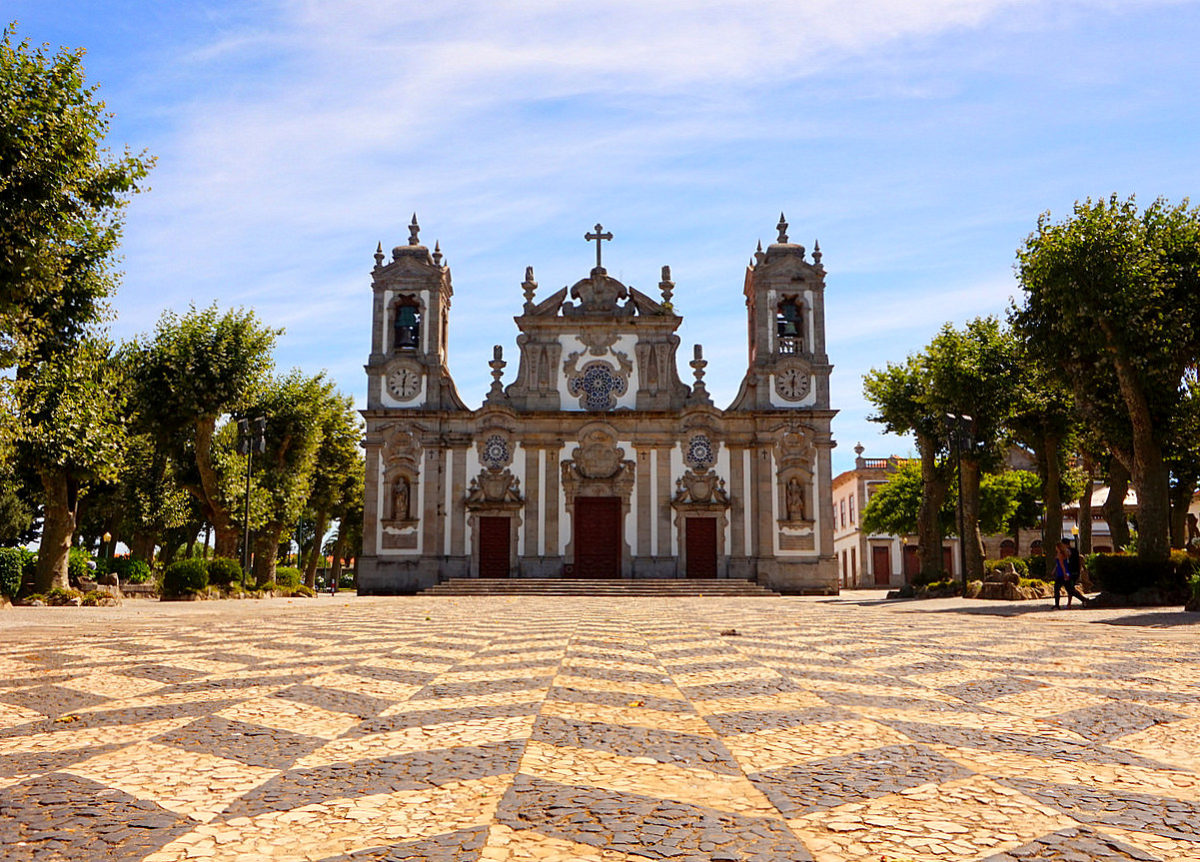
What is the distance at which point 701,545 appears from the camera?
32.2 m

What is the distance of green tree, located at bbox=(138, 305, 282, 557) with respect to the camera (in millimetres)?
25656

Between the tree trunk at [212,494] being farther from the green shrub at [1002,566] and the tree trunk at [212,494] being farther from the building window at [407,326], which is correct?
the green shrub at [1002,566]

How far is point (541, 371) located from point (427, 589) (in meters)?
8.73

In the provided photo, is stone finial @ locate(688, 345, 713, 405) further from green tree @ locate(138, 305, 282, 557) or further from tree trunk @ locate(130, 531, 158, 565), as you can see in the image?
tree trunk @ locate(130, 531, 158, 565)

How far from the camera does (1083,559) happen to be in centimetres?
2138

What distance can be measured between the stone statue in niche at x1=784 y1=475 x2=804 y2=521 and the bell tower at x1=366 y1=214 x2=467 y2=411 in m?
11.9

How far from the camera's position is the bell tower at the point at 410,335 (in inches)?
1310

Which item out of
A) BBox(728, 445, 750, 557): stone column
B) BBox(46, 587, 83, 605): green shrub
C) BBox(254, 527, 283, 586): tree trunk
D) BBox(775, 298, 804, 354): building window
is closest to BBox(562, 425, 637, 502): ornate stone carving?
BBox(728, 445, 750, 557): stone column

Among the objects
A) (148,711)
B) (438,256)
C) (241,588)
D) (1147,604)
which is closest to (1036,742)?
(148,711)

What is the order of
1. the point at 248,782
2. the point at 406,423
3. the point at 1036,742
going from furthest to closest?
the point at 406,423 → the point at 1036,742 → the point at 248,782

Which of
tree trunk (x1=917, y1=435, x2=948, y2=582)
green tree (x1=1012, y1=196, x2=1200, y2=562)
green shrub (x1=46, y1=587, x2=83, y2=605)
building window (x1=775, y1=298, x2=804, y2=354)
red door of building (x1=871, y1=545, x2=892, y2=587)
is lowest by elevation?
red door of building (x1=871, y1=545, x2=892, y2=587)

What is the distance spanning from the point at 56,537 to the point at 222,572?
5186mm

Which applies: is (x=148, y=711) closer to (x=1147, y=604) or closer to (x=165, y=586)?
(x=1147, y=604)

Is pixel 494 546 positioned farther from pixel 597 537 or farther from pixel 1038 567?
pixel 1038 567
